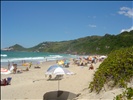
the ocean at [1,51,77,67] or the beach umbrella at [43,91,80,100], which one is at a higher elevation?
the ocean at [1,51,77,67]

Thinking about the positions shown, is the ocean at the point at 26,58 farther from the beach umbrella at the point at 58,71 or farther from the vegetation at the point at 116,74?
the vegetation at the point at 116,74

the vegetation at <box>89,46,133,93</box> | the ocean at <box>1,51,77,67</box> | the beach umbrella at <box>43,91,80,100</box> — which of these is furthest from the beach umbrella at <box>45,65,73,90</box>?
the ocean at <box>1,51,77,67</box>

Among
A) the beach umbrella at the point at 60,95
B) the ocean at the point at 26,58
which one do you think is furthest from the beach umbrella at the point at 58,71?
the ocean at the point at 26,58

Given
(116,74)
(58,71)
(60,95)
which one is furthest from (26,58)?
(116,74)

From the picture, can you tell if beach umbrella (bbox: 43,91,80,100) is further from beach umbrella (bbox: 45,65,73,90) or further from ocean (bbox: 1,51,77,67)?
ocean (bbox: 1,51,77,67)

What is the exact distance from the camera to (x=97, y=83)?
6.92 metres

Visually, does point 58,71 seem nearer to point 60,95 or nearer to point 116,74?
point 60,95

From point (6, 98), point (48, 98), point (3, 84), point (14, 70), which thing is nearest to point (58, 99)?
point (48, 98)

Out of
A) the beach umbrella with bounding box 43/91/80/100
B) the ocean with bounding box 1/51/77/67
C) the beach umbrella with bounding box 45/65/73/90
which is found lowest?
the beach umbrella with bounding box 43/91/80/100

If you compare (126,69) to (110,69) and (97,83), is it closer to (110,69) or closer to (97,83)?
(110,69)

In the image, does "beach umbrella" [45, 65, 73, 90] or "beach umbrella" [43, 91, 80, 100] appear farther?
"beach umbrella" [45, 65, 73, 90]

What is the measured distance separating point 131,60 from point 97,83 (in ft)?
4.10

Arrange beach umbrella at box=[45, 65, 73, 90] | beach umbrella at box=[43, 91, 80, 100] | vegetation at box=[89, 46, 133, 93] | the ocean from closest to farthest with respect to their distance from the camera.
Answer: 1. vegetation at box=[89, 46, 133, 93]
2. beach umbrella at box=[43, 91, 80, 100]
3. beach umbrella at box=[45, 65, 73, 90]
4. the ocean

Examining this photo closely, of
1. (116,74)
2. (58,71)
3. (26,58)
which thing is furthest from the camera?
(26,58)
